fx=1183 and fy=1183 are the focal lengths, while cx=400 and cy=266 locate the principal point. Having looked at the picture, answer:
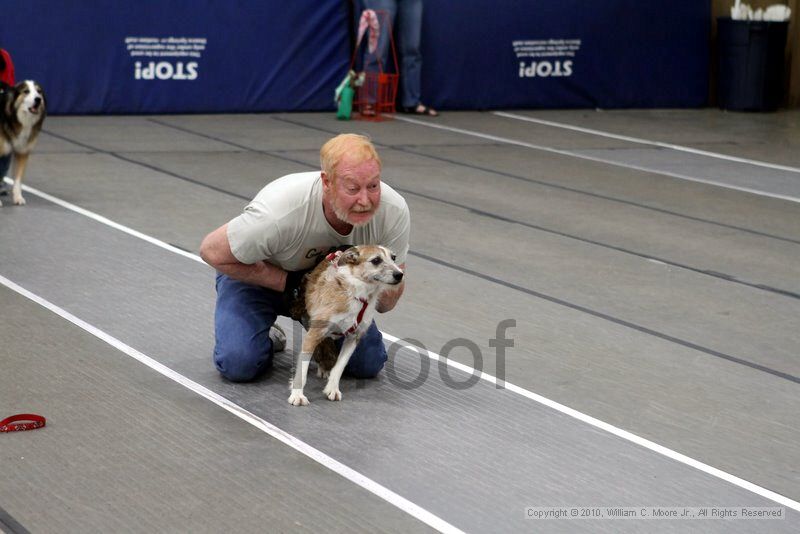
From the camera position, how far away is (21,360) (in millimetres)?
4480

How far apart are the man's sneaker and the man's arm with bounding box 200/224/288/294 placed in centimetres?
53

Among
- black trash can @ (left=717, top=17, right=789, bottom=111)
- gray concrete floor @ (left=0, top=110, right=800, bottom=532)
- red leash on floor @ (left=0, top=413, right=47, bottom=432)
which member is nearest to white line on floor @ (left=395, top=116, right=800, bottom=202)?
gray concrete floor @ (left=0, top=110, right=800, bottom=532)

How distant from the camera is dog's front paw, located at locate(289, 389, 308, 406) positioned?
13.5ft

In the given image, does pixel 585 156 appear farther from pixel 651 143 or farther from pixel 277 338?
pixel 277 338

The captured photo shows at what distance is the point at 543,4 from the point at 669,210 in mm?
5308

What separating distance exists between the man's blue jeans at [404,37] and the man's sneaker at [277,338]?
7518 mm

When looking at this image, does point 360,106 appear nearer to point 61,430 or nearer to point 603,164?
point 603,164

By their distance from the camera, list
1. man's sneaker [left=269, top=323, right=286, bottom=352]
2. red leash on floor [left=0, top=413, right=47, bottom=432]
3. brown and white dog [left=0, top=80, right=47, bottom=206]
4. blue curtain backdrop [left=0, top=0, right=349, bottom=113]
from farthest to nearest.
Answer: blue curtain backdrop [left=0, top=0, right=349, bottom=113] → brown and white dog [left=0, top=80, right=47, bottom=206] → man's sneaker [left=269, top=323, right=286, bottom=352] → red leash on floor [left=0, top=413, right=47, bottom=432]

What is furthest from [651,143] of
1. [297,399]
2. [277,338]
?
[297,399]

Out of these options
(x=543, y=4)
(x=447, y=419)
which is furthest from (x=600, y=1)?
(x=447, y=419)

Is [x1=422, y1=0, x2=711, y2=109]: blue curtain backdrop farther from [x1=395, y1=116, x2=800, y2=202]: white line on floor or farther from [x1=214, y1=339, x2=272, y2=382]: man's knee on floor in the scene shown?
[x1=214, y1=339, x2=272, y2=382]: man's knee on floor

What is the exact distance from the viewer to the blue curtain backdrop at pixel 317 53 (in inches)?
432

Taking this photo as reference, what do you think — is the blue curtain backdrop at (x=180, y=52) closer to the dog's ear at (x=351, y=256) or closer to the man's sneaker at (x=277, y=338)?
the man's sneaker at (x=277, y=338)

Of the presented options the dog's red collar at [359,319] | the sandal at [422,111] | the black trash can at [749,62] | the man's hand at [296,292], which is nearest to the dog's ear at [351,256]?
the dog's red collar at [359,319]
